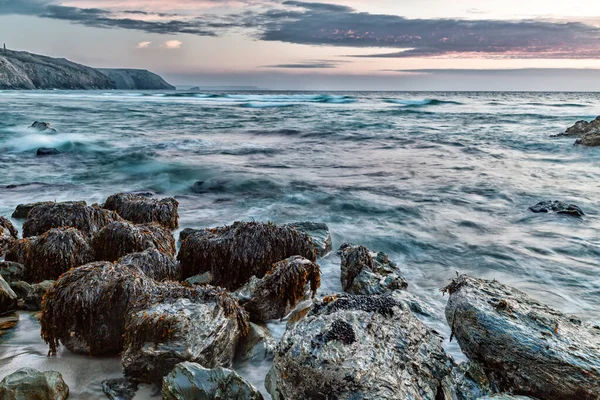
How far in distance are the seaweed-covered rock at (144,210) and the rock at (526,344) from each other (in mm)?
4294

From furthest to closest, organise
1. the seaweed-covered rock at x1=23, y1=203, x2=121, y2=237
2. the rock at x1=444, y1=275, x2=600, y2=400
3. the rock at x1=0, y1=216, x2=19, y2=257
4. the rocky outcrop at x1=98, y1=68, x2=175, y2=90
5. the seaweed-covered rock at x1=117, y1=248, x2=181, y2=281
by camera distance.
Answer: the rocky outcrop at x1=98, y1=68, x2=175, y2=90 → the seaweed-covered rock at x1=23, y1=203, x2=121, y2=237 → the rock at x1=0, y1=216, x2=19, y2=257 → the seaweed-covered rock at x1=117, y1=248, x2=181, y2=281 → the rock at x1=444, y1=275, x2=600, y2=400

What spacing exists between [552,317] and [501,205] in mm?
6312

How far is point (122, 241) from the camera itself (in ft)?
15.0

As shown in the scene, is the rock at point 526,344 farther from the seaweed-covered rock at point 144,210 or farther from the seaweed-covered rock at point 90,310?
the seaweed-covered rock at point 144,210

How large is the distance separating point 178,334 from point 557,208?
25.0 feet

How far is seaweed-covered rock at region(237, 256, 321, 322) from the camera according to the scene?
12.4 feet

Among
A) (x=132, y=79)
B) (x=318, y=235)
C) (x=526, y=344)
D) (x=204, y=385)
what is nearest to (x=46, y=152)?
(x=318, y=235)

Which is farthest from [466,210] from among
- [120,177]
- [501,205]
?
[120,177]

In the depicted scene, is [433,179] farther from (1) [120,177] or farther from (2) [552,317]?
(2) [552,317]

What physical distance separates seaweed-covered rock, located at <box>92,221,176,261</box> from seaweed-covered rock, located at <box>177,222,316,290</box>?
13.3 inches

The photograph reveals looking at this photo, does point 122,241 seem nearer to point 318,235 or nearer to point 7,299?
point 7,299

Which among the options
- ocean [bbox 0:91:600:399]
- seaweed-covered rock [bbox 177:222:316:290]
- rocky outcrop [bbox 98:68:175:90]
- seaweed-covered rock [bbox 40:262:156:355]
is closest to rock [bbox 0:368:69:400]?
ocean [bbox 0:91:600:399]

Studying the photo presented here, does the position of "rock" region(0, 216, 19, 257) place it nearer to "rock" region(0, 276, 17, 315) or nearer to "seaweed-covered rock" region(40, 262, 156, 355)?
"rock" region(0, 276, 17, 315)

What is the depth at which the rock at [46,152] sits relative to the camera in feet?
43.8
